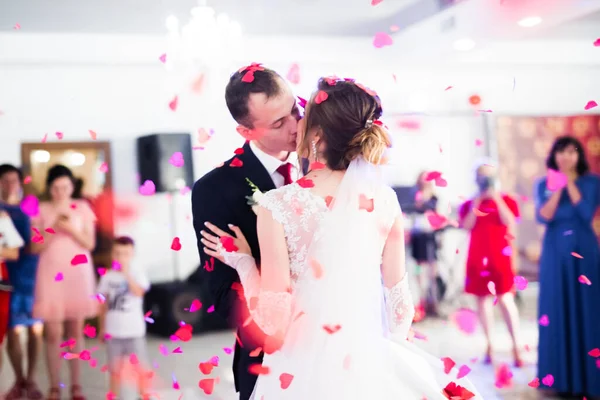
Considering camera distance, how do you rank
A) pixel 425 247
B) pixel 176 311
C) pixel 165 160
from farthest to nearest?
pixel 425 247
pixel 165 160
pixel 176 311

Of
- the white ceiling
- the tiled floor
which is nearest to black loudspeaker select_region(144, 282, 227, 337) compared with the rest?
the tiled floor

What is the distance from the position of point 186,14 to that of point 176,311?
2.87m

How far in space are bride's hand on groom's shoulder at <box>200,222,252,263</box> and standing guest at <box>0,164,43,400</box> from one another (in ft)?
9.13

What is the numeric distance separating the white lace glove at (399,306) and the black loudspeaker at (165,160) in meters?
5.18

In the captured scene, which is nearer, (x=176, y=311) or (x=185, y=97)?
(x=176, y=311)

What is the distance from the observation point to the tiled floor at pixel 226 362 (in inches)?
169

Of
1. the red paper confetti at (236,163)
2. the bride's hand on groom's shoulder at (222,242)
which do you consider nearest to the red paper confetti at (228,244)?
the bride's hand on groom's shoulder at (222,242)

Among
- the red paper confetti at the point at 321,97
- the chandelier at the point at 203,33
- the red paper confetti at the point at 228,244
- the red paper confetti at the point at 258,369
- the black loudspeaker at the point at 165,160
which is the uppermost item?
the chandelier at the point at 203,33

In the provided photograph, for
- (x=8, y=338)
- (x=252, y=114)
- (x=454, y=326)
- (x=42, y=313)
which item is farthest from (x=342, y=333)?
(x=454, y=326)

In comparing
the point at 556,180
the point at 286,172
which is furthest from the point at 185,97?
the point at 286,172

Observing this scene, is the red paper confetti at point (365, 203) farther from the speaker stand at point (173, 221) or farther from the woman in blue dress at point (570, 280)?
the speaker stand at point (173, 221)

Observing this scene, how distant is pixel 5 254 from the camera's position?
13.5 feet

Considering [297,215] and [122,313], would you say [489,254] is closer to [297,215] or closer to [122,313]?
[122,313]

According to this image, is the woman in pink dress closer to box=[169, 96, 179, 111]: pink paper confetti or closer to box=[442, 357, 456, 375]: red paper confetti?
box=[169, 96, 179, 111]: pink paper confetti
